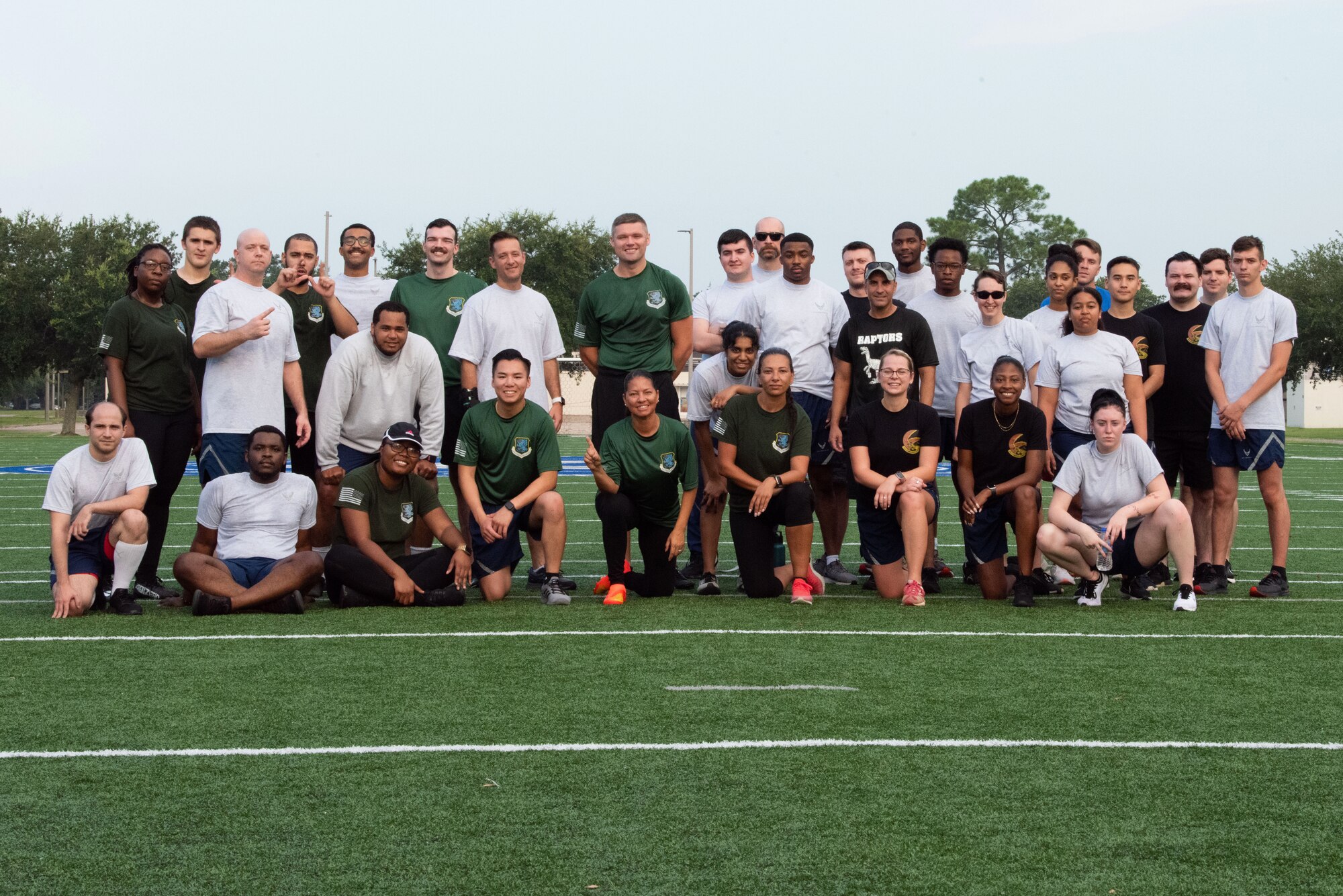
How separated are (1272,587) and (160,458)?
652cm

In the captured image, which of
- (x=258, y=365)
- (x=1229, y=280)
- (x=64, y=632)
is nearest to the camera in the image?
(x=64, y=632)

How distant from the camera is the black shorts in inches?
352

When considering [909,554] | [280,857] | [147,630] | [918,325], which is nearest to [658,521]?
[909,554]

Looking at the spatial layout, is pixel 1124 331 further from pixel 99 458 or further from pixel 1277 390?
pixel 99 458

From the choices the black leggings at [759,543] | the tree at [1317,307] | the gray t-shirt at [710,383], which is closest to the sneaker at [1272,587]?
the black leggings at [759,543]

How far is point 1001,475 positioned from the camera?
8.14 meters

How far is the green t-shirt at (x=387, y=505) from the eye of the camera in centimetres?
782

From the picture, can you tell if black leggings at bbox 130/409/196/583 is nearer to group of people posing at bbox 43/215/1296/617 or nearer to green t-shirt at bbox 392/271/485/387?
group of people posing at bbox 43/215/1296/617

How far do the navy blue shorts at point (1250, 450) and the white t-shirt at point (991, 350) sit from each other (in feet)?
3.95

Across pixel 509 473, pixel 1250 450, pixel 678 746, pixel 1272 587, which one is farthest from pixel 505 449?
pixel 1272 587

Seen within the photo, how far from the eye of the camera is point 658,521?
8.27 m

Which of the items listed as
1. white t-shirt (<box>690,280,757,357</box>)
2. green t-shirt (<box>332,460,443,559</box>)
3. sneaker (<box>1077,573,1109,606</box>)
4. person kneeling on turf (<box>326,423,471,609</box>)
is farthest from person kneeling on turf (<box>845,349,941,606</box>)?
green t-shirt (<box>332,460,443,559</box>)

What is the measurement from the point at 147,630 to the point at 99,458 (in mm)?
1174

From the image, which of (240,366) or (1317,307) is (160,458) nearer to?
(240,366)
